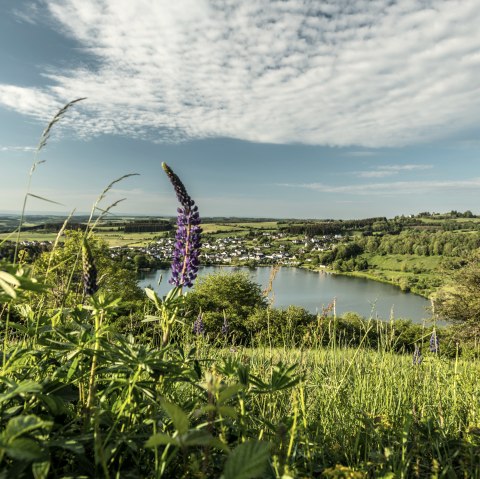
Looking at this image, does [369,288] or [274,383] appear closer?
[274,383]

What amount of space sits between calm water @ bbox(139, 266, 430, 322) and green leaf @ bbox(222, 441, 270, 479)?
61.7m

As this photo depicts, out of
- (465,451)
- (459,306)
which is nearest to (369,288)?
(459,306)

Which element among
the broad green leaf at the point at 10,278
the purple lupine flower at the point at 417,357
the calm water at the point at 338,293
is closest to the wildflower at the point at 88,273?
the broad green leaf at the point at 10,278

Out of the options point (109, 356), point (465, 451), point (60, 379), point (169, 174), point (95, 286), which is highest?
point (169, 174)

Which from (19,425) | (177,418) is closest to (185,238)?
(19,425)

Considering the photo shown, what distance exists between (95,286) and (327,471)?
1.42 m

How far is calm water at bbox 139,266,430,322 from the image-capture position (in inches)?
2786

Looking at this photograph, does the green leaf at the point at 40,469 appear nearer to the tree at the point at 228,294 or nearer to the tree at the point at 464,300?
the tree at the point at 228,294

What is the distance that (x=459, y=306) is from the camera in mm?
26766

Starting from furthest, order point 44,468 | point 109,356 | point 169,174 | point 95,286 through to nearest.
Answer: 1. point 169,174
2. point 95,286
3. point 109,356
4. point 44,468

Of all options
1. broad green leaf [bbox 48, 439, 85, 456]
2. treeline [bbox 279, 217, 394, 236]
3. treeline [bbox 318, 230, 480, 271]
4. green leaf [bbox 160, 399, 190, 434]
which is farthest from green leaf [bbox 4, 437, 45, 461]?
treeline [bbox 279, 217, 394, 236]

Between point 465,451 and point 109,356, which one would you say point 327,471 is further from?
point 465,451

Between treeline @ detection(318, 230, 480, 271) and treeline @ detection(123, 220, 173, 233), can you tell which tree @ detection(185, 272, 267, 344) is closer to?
treeline @ detection(123, 220, 173, 233)

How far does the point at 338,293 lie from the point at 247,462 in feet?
311
